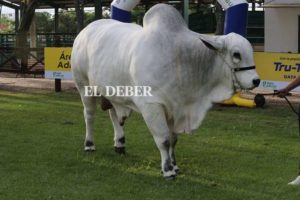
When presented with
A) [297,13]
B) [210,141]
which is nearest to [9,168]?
[210,141]

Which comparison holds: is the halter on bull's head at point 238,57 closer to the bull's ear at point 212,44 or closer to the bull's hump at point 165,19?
the bull's ear at point 212,44

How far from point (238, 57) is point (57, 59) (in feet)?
32.8

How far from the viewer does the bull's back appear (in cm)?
722

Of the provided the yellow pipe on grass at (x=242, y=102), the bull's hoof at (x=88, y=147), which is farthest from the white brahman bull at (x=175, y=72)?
the yellow pipe on grass at (x=242, y=102)

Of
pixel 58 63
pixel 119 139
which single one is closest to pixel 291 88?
pixel 119 139

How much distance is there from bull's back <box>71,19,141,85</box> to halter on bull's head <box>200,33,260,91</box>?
1152 mm

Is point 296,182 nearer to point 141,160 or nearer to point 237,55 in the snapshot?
point 237,55

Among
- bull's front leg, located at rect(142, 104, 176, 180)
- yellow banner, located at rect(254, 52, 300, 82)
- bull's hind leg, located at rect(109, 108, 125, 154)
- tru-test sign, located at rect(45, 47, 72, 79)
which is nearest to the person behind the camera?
bull's front leg, located at rect(142, 104, 176, 180)

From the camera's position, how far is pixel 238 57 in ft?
20.9

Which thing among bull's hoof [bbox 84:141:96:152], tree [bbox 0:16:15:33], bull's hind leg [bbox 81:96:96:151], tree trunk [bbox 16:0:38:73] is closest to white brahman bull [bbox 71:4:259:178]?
bull's hind leg [bbox 81:96:96:151]

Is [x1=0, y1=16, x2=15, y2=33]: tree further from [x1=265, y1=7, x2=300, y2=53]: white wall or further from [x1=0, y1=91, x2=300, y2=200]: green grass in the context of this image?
[x1=0, y1=91, x2=300, y2=200]: green grass

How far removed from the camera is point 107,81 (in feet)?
24.3

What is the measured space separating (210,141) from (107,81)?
8.13 ft

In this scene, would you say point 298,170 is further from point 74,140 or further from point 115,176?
point 74,140
